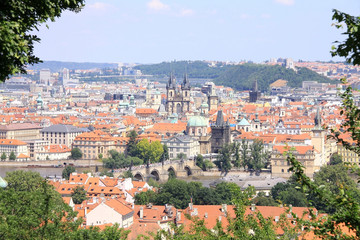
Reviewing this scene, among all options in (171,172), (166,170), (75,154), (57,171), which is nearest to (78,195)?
(57,171)

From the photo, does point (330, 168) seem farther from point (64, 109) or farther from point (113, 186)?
point (64, 109)

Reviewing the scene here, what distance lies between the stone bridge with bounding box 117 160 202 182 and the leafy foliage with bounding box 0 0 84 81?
59.9 m

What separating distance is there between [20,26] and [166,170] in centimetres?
6496

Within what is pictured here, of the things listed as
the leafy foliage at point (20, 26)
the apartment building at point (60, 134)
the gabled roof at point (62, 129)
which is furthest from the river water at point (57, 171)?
the leafy foliage at point (20, 26)

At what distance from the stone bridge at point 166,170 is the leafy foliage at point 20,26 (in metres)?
59.9

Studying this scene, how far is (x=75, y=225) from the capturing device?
19.8 m

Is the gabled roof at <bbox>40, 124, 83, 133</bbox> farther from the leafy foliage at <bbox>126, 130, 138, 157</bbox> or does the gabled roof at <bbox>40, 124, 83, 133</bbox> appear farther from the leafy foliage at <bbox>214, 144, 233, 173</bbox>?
the leafy foliage at <bbox>214, 144, 233, 173</bbox>

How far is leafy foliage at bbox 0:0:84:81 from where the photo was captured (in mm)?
7735

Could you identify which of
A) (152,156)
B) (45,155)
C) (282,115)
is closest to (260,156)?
(152,156)

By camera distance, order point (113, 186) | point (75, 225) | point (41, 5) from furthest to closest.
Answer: point (113, 186) → point (75, 225) → point (41, 5)

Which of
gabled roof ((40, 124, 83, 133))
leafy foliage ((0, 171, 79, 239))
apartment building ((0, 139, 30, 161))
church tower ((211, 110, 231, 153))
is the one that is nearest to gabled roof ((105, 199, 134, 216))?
leafy foliage ((0, 171, 79, 239))

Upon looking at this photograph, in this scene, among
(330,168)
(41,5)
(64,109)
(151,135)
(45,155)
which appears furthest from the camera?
(64,109)

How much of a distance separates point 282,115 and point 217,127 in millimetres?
46555

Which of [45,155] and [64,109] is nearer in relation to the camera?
[45,155]
